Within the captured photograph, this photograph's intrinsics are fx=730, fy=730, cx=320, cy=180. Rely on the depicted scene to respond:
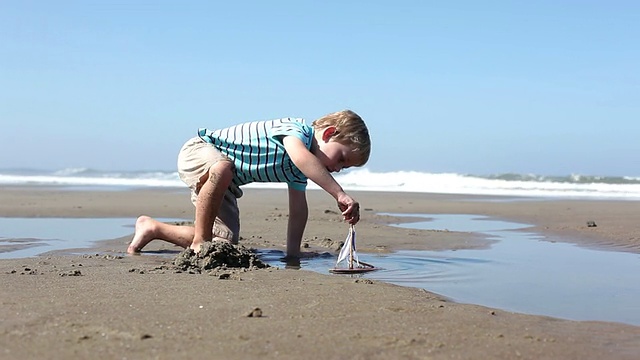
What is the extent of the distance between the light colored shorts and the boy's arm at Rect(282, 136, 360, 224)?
0.58 metres

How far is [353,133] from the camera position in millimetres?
4531

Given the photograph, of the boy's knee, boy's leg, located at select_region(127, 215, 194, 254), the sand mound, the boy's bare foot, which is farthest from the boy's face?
the boy's bare foot

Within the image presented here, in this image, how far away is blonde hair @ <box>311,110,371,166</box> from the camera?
14.9ft

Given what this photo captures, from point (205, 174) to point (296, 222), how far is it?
2.51ft

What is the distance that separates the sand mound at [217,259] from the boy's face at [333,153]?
782 mm

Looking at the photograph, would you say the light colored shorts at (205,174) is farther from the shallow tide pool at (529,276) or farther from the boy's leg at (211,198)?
the shallow tide pool at (529,276)

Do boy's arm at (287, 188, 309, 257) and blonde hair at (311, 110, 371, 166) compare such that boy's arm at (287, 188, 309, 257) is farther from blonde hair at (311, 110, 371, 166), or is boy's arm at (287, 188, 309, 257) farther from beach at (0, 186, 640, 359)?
beach at (0, 186, 640, 359)

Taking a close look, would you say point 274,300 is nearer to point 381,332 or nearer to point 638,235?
point 381,332

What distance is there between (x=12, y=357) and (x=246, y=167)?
108 inches

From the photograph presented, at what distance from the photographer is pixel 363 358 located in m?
2.20

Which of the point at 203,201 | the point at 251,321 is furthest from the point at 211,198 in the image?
the point at 251,321

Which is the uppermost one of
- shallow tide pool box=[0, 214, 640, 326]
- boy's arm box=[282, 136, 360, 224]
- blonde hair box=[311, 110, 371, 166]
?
blonde hair box=[311, 110, 371, 166]

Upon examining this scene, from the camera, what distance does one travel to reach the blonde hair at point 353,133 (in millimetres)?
4535

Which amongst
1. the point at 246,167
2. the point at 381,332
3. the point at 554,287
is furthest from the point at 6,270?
the point at 554,287
